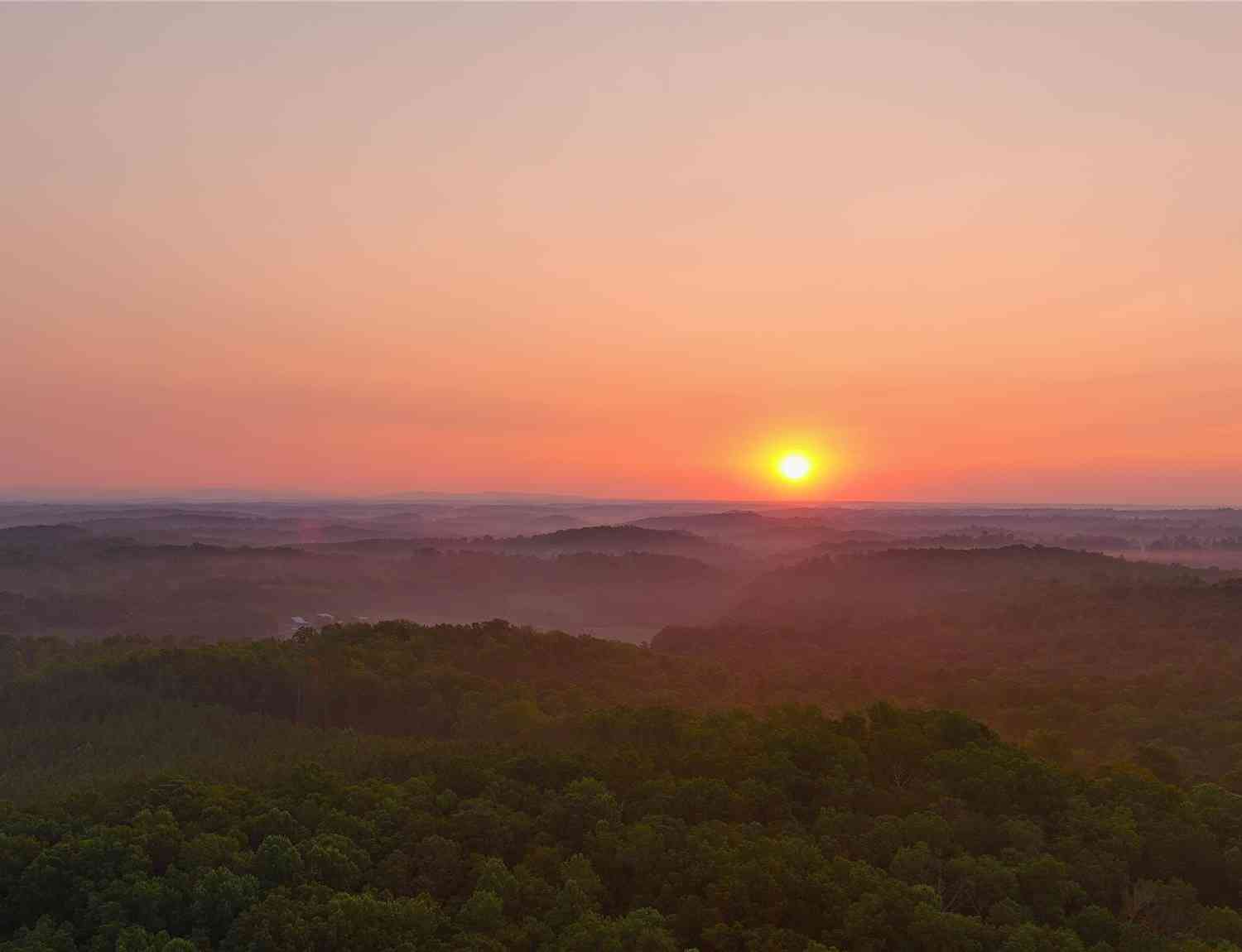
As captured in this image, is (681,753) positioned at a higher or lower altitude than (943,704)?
higher

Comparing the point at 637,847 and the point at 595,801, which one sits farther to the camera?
the point at 595,801

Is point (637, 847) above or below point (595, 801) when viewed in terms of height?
below

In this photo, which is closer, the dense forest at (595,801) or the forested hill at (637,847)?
the forested hill at (637,847)

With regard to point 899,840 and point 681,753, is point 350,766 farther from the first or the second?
point 899,840

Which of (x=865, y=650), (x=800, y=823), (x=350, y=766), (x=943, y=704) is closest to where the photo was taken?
(x=800, y=823)

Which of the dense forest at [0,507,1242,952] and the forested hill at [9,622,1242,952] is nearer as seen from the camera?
the forested hill at [9,622,1242,952]

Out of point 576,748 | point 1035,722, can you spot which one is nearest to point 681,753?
point 576,748

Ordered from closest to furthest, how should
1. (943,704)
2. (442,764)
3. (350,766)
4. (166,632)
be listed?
(442,764) → (350,766) → (943,704) → (166,632)

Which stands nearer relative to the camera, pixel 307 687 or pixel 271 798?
pixel 271 798
